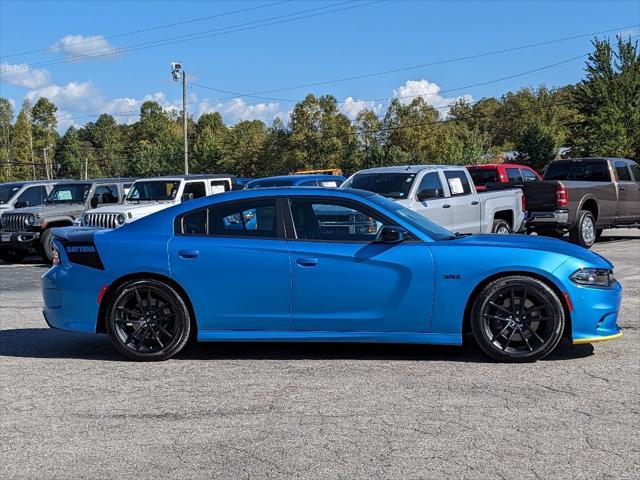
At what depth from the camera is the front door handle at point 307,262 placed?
20.6 ft

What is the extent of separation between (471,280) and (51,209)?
13777 millimetres

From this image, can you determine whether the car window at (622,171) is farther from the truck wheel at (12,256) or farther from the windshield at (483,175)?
the truck wheel at (12,256)

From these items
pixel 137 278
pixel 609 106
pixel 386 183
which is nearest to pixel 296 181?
pixel 386 183

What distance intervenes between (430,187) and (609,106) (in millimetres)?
28668

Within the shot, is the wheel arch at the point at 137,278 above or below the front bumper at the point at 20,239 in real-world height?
above

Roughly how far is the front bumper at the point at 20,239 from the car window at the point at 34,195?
2806 millimetres

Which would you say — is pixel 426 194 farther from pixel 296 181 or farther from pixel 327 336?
pixel 327 336

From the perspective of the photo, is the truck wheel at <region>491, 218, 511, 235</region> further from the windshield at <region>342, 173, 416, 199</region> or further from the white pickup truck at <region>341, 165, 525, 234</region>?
the windshield at <region>342, 173, 416, 199</region>

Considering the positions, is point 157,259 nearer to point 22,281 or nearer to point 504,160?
point 22,281

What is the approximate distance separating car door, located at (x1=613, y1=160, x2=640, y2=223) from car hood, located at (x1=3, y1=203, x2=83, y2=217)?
1293cm

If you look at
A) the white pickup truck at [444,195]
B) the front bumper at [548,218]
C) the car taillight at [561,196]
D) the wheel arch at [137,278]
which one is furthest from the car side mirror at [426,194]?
the wheel arch at [137,278]

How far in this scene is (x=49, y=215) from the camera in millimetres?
17391

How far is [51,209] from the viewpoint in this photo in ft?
57.9

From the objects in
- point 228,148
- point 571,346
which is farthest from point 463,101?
point 571,346
